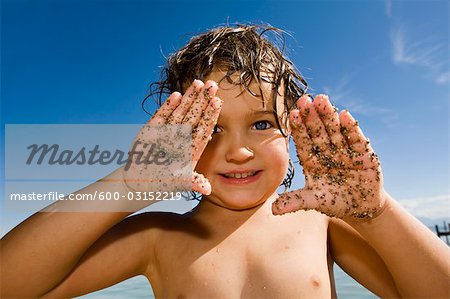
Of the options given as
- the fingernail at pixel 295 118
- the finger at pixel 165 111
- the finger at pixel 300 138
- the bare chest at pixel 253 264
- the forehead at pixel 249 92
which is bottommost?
the bare chest at pixel 253 264

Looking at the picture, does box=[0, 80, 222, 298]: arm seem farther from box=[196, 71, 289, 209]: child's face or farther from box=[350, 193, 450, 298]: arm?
box=[350, 193, 450, 298]: arm

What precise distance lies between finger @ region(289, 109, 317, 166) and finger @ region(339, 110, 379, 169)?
6.8 inches

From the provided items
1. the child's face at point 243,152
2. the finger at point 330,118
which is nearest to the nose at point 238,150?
the child's face at point 243,152

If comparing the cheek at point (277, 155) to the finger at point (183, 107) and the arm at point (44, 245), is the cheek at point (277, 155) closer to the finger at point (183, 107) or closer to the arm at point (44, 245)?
the finger at point (183, 107)

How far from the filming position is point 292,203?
171 cm

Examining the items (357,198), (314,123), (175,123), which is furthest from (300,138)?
(175,123)

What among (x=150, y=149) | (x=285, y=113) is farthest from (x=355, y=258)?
(x=150, y=149)

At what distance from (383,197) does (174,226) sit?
1280 mm

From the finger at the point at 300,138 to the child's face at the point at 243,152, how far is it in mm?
423

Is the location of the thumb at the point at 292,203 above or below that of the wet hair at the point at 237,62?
below

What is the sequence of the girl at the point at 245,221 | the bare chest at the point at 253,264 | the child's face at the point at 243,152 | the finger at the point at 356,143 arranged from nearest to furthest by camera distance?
the finger at the point at 356,143 → the girl at the point at 245,221 → the bare chest at the point at 253,264 → the child's face at the point at 243,152

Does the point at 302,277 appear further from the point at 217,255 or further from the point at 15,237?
the point at 15,237

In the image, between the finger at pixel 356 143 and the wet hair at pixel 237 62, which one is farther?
the wet hair at pixel 237 62

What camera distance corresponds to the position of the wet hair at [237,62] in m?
2.38
